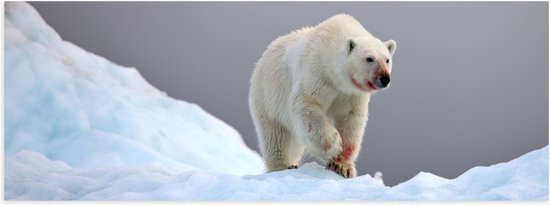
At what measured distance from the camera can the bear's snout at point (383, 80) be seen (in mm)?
5277

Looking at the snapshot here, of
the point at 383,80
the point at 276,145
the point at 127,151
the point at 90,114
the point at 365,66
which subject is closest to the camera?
the point at 383,80

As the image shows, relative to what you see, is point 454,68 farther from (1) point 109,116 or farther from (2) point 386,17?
(1) point 109,116

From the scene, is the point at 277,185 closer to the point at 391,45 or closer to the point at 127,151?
the point at 391,45

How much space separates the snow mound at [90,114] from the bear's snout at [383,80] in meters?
2.69

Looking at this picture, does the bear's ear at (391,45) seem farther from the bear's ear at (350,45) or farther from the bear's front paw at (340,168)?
the bear's front paw at (340,168)

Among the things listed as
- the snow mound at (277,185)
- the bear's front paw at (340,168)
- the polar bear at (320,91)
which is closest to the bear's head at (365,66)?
the polar bear at (320,91)

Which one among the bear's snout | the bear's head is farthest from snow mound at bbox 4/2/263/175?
the bear's snout

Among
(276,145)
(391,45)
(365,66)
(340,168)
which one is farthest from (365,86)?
(276,145)

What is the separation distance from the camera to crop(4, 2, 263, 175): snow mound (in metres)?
6.93

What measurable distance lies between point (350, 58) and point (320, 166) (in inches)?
31.4

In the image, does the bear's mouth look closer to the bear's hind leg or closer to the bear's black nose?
the bear's black nose

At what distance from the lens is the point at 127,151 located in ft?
24.2

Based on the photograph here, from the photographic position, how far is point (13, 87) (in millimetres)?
6980

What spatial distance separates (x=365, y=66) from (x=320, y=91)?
1.28 ft
